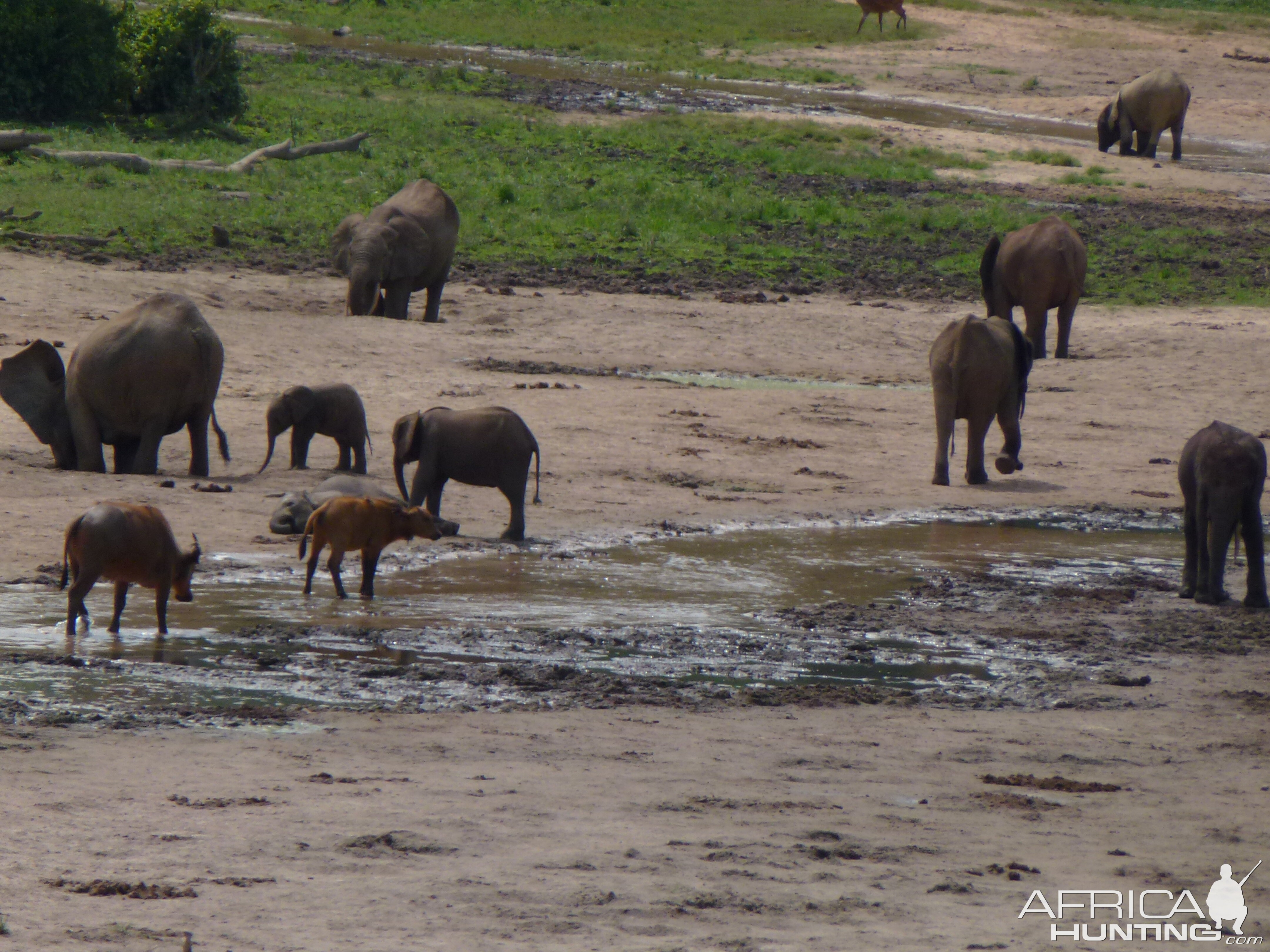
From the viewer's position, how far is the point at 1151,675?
302 inches

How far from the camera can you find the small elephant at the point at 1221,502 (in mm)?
8789

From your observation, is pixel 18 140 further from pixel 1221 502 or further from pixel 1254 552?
pixel 1254 552

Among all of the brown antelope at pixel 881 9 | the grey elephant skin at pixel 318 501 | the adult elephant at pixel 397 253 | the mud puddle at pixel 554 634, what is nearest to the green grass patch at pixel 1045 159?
the adult elephant at pixel 397 253

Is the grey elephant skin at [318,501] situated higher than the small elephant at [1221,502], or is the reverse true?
the small elephant at [1221,502]

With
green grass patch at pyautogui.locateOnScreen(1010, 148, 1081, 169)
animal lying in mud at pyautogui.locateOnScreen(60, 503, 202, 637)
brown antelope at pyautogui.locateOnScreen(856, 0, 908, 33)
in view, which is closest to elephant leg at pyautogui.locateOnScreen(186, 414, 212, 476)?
animal lying in mud at pyautogui.locateOnScreen(60, 503, 202, 637)

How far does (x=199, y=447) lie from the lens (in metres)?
10.6

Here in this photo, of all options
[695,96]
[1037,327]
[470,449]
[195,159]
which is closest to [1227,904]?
[470,449]

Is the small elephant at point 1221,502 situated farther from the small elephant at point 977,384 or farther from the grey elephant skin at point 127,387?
the grey elephant skin at point 127,387

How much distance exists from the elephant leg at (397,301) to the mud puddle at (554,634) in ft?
23.0

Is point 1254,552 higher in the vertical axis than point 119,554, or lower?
lower

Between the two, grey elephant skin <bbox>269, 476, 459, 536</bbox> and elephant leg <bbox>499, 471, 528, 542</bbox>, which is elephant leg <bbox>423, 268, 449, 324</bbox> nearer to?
grey elephant skin <bbox>269, 476, 459, 536</bbox>

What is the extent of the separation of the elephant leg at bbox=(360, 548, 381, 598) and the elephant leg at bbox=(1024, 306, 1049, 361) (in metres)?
9.63

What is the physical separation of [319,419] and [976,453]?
474 cm

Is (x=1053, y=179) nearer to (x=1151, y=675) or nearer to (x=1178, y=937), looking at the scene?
(x=1151, y=675)
